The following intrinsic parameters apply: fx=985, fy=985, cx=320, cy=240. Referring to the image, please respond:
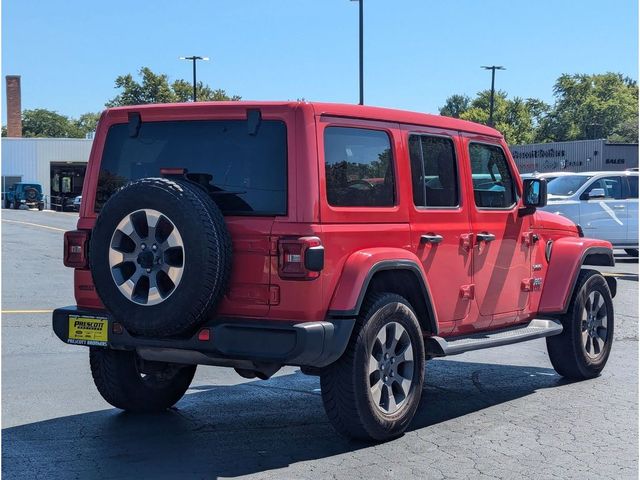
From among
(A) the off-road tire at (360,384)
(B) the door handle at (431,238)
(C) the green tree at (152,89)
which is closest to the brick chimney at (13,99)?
(C) the green tree at (152,89)

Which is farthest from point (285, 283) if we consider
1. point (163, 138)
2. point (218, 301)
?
point (163, 138)

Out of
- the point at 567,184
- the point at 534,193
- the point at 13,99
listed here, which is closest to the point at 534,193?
the point at 534,193

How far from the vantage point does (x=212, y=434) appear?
6.07m

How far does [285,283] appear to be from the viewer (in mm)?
5504

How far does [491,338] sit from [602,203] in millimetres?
13828

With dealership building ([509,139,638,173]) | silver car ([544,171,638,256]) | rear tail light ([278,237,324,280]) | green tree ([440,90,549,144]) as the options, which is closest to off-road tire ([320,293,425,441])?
rear tail light ([278,237,324,280])

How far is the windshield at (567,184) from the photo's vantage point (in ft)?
66.0

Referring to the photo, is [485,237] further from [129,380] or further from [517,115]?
[517,115]

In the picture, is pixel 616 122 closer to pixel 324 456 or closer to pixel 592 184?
pixel 592 184

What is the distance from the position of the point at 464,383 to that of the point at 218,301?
3059mm

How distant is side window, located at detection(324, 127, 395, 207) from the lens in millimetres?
5738

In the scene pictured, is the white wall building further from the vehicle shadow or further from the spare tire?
the spare tire

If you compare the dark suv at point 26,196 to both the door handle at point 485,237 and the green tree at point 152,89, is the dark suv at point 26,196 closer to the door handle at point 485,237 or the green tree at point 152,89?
the green tree at point 152,89

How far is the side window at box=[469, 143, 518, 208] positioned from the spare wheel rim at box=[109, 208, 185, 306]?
2540 mm
